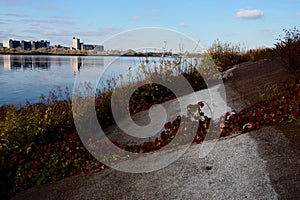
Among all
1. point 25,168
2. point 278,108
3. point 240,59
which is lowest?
point 25,168

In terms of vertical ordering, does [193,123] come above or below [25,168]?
above

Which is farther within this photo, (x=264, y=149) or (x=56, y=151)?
(x=56, y=151)

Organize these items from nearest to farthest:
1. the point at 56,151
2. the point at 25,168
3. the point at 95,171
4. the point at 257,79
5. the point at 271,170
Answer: the point at 271,170
the point at 95,171
the point at 25,168
the point at 56,151
the point at 257,79

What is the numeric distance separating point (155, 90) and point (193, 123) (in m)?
3.60

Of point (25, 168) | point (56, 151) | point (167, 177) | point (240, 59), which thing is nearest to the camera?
point (167, 177)

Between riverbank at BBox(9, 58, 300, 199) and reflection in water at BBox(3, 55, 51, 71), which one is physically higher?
reflection in water at BBox(3, 55, 51, 71)

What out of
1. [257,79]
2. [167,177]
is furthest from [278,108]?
[257,79]

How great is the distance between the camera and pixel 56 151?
6.17 metres

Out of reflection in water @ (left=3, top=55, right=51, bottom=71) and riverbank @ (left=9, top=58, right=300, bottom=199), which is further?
reflection in water @ (left=3, top=55, right=51, bottom=71)

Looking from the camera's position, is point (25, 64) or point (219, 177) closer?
point (219, 177)

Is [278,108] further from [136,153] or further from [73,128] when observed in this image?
[73,128]

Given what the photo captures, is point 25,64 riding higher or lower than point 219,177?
higher

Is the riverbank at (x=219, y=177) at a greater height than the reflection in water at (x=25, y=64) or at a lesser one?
lesser

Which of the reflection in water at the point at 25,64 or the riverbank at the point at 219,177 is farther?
the reflection in water at the point at 25,64
